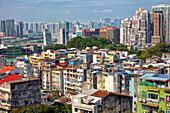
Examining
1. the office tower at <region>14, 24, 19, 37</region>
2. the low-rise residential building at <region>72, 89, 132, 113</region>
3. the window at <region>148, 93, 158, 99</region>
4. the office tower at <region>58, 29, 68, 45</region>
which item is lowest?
the low-rise residential building at <region>72, 89, 132, 113</region>

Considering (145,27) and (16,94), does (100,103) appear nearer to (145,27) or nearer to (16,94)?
(16,94)

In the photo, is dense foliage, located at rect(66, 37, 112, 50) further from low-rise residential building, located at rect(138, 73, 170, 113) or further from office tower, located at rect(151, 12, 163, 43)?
low-rise residential building, located at rect(138, 73, 170, 113)

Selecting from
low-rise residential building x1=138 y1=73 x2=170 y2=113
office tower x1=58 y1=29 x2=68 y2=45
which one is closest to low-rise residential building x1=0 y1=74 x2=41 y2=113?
low-rise residential building x1=138 y1=73 x2=170 y2=113

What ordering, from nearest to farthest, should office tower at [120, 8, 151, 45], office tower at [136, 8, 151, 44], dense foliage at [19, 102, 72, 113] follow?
dense foliage at [19, 102, 72, 113] < office tower at [136, 8, 151, 44] < office tower at [120, 8, 151, 45]

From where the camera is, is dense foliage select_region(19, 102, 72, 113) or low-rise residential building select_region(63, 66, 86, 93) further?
low-rise residential building select_region(63, 66, 86, 93)

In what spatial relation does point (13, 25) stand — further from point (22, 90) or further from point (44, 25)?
point (22, 90)

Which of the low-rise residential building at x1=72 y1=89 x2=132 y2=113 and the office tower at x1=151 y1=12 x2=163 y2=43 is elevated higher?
the office tower at x1=151 y1=12 x2=163 y2=43

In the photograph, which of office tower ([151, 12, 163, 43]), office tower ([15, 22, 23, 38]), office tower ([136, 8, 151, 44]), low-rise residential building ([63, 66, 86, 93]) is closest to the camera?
low-rise residential building ([63, 66, 86, 93])

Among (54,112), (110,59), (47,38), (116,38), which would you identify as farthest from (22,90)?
(47,38)
